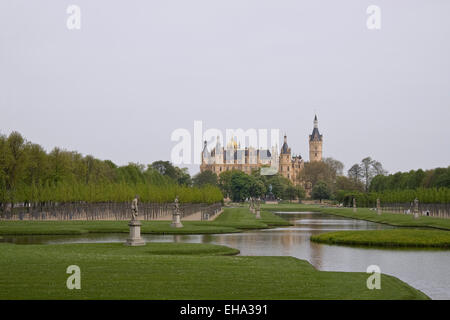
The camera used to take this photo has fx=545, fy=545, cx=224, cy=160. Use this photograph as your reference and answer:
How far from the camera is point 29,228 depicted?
4541 centimetres

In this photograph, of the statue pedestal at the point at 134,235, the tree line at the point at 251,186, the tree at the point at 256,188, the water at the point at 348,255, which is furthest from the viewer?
the tree at the point at 256,188

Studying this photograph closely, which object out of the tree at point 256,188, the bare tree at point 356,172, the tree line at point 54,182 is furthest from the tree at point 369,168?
the tree line at point 54,182

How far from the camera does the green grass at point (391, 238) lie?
3484cm

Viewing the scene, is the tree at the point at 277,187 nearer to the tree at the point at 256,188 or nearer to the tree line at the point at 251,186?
the tree line at the point at 251,186

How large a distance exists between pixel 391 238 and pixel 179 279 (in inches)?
841

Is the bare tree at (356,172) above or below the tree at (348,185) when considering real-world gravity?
above

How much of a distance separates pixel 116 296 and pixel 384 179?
446ft

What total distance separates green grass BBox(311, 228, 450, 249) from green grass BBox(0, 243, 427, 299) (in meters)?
11.8

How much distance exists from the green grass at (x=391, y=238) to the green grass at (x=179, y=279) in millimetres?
11781

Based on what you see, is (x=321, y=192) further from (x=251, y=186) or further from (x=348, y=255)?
(x=348, y=255)

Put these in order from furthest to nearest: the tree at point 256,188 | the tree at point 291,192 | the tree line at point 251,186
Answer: the tree at point 291,192
the tree at point 256,188
the tree line at point 251,186

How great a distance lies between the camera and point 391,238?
36188mm
